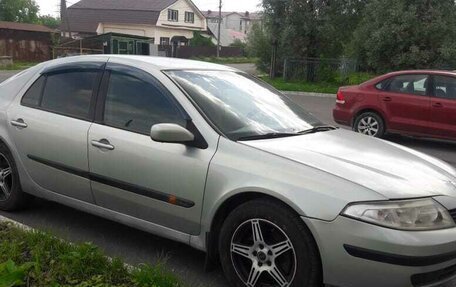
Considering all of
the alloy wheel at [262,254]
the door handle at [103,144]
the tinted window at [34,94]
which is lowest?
the alloy wheel at [262,254]

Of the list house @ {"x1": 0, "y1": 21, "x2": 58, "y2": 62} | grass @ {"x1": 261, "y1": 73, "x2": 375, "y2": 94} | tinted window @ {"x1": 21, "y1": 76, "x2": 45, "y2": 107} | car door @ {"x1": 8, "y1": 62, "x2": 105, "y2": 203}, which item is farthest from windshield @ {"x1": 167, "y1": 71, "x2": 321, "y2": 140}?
house @ {"x1": 0, "y1": 21, "x2": 58, "y2": 62}

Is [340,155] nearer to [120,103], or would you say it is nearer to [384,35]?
[120,103]

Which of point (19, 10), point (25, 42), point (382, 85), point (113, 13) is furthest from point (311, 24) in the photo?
point (19, 10)

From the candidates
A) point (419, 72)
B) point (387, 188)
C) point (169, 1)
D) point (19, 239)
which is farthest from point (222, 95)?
point (169, 1)

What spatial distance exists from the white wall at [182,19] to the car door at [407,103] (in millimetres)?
51476

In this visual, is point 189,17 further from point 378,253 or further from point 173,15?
point 378,253

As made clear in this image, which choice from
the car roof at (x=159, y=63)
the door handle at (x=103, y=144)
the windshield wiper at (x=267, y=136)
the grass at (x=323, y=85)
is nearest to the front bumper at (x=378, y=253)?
the windshield wiper at (x=267, y=136)

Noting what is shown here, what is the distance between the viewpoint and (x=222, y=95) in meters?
4.02

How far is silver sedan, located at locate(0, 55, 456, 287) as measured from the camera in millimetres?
2971

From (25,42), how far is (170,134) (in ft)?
140

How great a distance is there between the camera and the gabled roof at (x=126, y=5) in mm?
59875

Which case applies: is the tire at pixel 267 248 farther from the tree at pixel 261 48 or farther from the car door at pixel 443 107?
the tree at pixel 261 48

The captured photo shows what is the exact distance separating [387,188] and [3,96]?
3.63m

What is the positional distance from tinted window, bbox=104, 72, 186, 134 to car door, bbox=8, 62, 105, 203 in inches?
7.8
